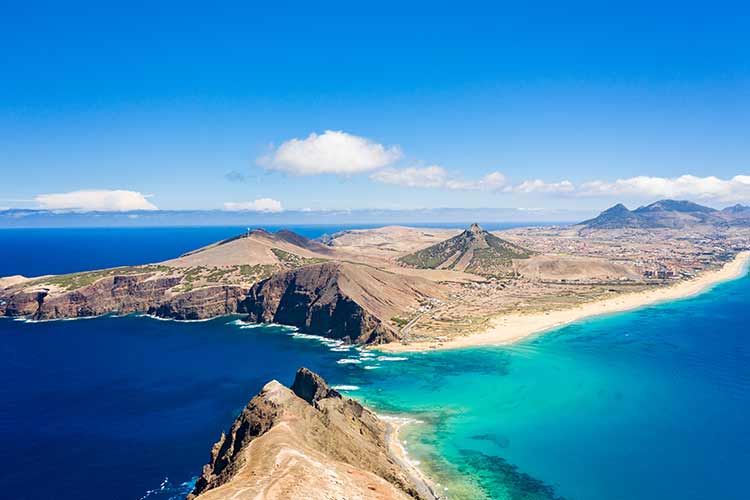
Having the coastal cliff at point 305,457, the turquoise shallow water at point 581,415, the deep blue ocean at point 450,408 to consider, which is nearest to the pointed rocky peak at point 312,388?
the coastal cliff at point 305,457

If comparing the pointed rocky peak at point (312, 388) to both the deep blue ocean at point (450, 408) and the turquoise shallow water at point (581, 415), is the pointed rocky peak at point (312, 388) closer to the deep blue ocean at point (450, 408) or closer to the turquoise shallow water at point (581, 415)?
the deep blue ocean at point (450, 408)

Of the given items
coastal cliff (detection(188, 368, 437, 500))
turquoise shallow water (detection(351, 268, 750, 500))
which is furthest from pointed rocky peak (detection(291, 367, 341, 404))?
turquoise shallow water (detection(351, 268, 750, 500))

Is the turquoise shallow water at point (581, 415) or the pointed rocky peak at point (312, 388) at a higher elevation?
the pointed rocky peak at point (312, 388)

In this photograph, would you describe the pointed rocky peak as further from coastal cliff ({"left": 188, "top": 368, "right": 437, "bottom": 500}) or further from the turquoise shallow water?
the turquoise shallow water

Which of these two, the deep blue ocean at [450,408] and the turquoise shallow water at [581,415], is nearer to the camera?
the turquoise shallow water at [581,415]

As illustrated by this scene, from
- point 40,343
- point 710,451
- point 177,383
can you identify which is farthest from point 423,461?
point 40,343

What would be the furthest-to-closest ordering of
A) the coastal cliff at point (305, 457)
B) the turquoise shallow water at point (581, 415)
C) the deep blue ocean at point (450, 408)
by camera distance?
the deep blue ocean at point (450, 408)
the turquoise shallow water at point (581, 415)
the coastal cliff at point (305, 457)

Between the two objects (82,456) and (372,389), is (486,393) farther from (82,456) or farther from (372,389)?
(82,456)
